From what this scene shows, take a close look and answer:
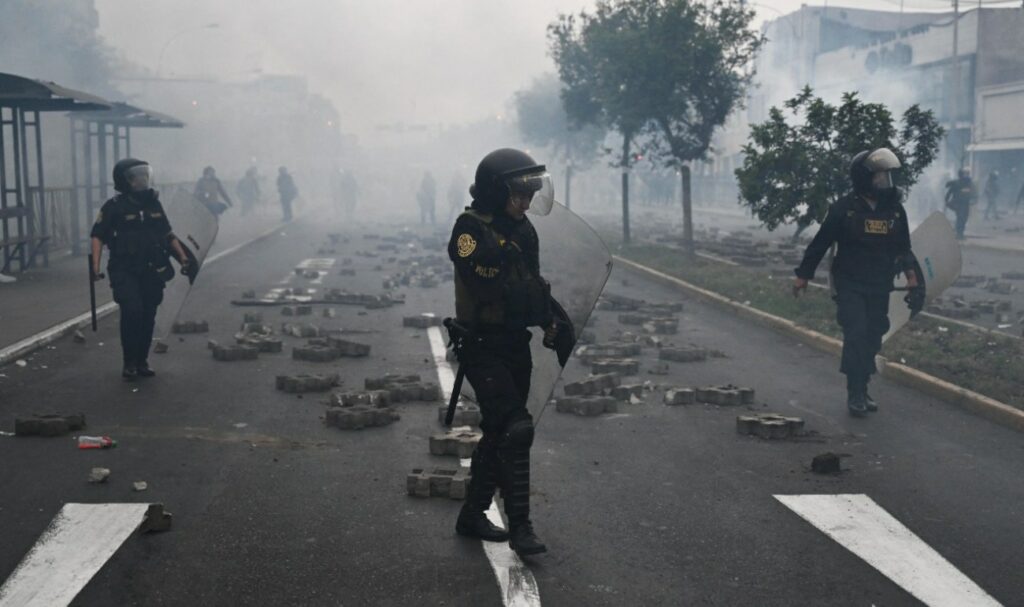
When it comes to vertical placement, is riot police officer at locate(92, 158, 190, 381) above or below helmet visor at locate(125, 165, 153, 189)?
below

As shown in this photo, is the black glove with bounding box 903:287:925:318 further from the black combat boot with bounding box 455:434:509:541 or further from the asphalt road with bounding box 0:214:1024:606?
the black combat boot with bounding box 455:434:509:541

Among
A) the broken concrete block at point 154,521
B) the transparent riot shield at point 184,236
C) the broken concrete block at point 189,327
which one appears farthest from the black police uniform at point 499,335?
the broken concrete block at point 189,327

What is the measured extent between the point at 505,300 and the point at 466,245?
322 millimetres

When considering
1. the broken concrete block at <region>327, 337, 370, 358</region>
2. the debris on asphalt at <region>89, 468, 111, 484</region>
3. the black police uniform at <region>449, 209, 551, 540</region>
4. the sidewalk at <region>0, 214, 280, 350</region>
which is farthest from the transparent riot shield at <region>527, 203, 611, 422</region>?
the sidewalk at <region>0, 214, 280, 350</region>

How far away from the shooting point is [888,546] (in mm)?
5633

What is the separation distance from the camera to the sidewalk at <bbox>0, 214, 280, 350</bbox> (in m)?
13.1

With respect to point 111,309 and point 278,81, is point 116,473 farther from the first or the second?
point 278,81

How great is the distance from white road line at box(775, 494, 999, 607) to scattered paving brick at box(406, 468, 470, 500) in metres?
1.76

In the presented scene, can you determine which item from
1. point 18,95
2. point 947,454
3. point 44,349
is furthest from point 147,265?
point 18,95

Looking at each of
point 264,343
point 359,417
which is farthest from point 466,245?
point 264,343

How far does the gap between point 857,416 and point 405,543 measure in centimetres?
453

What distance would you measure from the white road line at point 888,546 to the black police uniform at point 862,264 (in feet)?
8.37

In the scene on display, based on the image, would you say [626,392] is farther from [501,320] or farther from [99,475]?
[99,475]

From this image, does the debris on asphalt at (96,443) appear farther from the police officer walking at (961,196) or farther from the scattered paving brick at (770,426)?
the police officer walking at (961,196)
